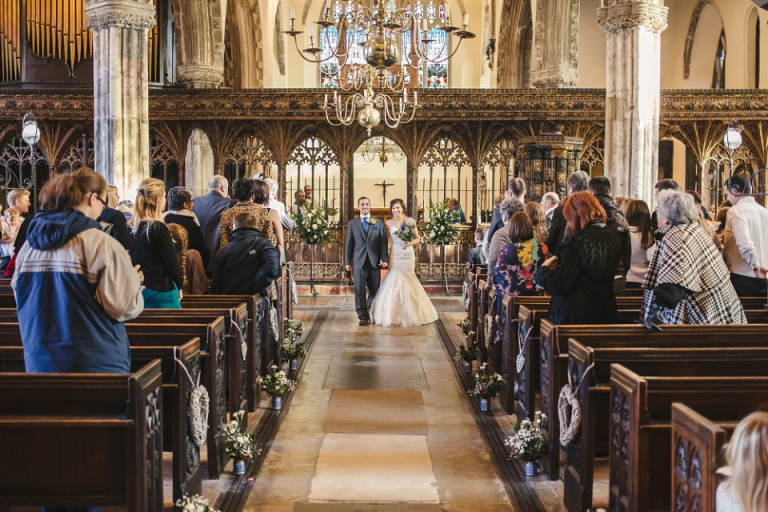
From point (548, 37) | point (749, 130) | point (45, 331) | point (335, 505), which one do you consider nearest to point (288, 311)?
point (335, 505)

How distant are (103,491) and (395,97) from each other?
1116 centimetres

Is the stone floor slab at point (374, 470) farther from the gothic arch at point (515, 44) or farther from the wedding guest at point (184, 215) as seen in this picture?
the gothic arch at point (515, 44)

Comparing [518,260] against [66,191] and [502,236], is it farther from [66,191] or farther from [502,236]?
[66,191]

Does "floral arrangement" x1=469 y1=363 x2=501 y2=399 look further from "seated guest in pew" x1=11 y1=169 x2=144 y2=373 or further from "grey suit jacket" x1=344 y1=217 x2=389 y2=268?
"grey suit jacket" x1=344 y1=217 x2=389 y2=268

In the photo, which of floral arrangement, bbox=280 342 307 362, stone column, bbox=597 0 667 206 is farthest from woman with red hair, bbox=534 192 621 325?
stone column, bbox=597 0 667 206

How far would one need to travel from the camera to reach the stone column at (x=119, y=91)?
11641 mm

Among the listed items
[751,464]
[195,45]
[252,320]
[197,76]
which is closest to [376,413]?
[252,320]

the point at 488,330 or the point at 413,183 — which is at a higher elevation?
the point at 413,183

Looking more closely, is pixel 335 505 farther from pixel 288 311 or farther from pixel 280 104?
pixel 280 104

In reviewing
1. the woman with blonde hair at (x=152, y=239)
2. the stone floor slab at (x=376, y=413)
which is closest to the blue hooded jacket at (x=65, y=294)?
the woman with blonde hair at (x=152, y=239)

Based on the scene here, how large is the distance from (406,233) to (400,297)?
800 mm

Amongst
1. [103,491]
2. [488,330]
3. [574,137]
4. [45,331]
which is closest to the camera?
[103,491]

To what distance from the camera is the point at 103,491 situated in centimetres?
336

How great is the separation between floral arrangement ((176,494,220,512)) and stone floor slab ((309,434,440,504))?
718 mm
